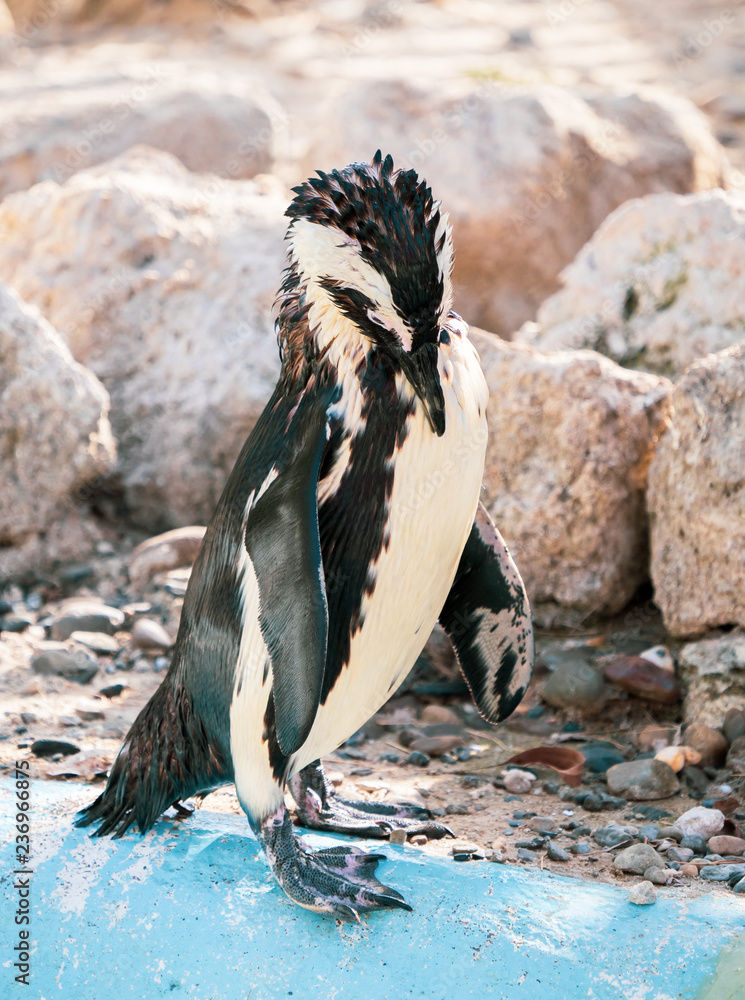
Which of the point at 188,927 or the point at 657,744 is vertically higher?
the point at 188,927

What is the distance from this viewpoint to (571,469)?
3213mm

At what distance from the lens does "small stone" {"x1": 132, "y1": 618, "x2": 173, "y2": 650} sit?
3.54 meters

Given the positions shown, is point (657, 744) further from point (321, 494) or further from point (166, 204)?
point (166, 204)

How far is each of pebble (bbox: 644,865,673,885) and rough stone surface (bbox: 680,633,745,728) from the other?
0.76 m

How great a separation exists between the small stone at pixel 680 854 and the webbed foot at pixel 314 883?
631mm

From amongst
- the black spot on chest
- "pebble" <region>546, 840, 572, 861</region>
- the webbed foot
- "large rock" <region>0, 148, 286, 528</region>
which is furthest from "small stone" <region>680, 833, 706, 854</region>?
"large rock" <region>0, 148, 286, 528</region>

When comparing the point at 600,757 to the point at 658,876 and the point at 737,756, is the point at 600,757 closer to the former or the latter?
the point at 737,756

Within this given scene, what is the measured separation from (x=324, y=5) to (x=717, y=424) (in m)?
14.5

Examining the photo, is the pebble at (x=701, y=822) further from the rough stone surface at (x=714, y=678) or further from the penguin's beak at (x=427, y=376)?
the penguin's beak at (x=427, y=376)

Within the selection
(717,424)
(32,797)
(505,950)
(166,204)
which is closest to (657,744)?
(717,424)

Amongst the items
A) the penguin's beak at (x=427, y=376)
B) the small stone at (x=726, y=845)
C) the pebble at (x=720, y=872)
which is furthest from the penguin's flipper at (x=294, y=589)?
the small stone at (x=726, y=845)

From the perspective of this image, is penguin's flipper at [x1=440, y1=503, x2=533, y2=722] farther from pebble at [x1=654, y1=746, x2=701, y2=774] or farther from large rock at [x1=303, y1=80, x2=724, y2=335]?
large rock at [x1=303, y1=80, x2=724, y2=335]

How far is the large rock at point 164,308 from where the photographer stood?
173 inches

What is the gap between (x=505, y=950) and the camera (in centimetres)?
181
